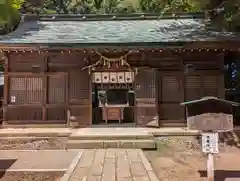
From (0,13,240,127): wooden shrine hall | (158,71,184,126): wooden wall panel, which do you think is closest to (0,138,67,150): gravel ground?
(0,13,240,127): wooden shrine hall

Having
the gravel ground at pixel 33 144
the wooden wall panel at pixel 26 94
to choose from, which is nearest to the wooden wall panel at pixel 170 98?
the gravel ground at pixel 33 144

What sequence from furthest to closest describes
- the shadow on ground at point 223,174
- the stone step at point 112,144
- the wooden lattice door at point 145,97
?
the wooden lattice door at point 145,97 → the stone step at point 112,144 → the shadow on ground at point 223,174

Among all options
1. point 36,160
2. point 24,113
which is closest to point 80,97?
point 24,113

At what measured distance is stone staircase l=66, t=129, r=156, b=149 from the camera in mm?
9953

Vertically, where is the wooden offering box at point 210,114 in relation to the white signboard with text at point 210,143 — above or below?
above

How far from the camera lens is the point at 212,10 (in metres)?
14.0

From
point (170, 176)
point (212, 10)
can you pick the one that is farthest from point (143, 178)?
point (212, 10)

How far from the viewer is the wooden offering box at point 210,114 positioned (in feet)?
21.6

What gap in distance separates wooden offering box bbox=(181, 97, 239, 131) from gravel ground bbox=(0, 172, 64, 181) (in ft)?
10.7

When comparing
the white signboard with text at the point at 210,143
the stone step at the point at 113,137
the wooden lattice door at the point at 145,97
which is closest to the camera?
the white signboard with text at the point at 210,143

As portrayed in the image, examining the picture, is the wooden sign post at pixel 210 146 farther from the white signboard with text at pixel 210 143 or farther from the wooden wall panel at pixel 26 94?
the wooden wall panel at pixel 26 94

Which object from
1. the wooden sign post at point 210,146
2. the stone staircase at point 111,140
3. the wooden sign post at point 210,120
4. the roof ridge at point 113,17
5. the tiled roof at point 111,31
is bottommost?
the stone staircase at point 111,140

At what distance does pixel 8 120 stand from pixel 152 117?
5595 millimetres

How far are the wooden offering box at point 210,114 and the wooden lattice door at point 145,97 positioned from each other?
5.40 meters
